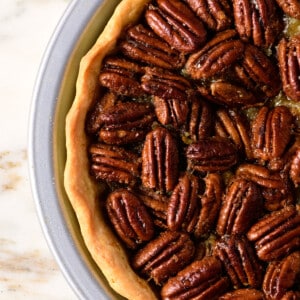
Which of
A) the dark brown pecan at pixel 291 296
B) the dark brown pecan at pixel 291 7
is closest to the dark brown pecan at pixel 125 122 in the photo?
the dark brown pecan at pixel 291 7

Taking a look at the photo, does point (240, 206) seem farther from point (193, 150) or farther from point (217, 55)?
point (217, 55)

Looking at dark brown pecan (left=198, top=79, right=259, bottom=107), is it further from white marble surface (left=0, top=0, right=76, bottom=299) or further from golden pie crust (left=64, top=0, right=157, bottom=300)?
white marble surface (left=0, top=0, right=76, bottom=299)

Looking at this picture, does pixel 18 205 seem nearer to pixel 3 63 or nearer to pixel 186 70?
pixel 3 63

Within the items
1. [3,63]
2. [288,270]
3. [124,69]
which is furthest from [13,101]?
[288,270]

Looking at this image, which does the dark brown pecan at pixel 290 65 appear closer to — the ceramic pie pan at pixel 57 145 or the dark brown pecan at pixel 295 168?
the dark brown pecan at pixel 295 168

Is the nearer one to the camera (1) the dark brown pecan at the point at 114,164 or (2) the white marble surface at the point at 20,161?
(1) the dark brown pecan at the point at 114,164

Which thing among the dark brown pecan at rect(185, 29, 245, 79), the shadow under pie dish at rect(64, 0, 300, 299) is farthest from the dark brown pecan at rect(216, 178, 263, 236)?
the dark brown pecan at rect(185, 29, 245, 79)
